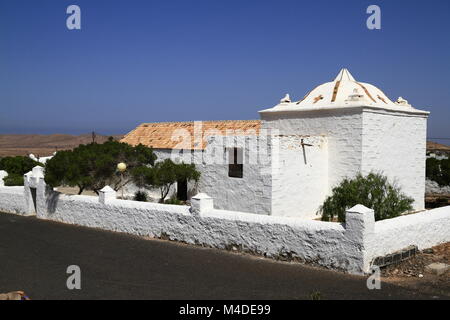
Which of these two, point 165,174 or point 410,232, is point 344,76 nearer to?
point 165,174

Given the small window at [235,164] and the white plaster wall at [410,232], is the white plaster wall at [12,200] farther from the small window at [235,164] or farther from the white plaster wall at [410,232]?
the white plaster wall at [410,232]

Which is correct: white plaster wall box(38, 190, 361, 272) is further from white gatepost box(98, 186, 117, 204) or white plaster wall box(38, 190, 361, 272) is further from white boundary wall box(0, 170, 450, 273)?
white gatepost box(98, 186, 117, 204)

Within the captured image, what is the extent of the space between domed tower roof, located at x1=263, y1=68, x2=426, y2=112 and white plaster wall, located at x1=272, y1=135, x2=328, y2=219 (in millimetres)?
1457

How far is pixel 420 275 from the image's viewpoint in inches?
318

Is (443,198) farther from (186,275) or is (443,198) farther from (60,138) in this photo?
(60,138)

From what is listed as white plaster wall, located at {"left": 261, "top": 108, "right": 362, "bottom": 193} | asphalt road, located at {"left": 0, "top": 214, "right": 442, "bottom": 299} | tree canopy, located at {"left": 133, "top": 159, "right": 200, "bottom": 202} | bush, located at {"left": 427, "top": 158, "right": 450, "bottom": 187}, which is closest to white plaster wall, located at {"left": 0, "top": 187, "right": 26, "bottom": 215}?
tree canopy, located at {"left": 133, "top": 159, "right": 200, "bottom": 202}

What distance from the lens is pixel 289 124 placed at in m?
15.6

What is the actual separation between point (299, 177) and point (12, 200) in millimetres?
11169

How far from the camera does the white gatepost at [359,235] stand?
26.2ft

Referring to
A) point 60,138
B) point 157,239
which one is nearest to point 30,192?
point 157,239

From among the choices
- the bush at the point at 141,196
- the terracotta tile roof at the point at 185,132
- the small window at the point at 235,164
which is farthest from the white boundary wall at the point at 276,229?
the terracotta tile roof at the point at 185,132

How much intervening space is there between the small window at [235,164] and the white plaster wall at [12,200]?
26.6 feet
